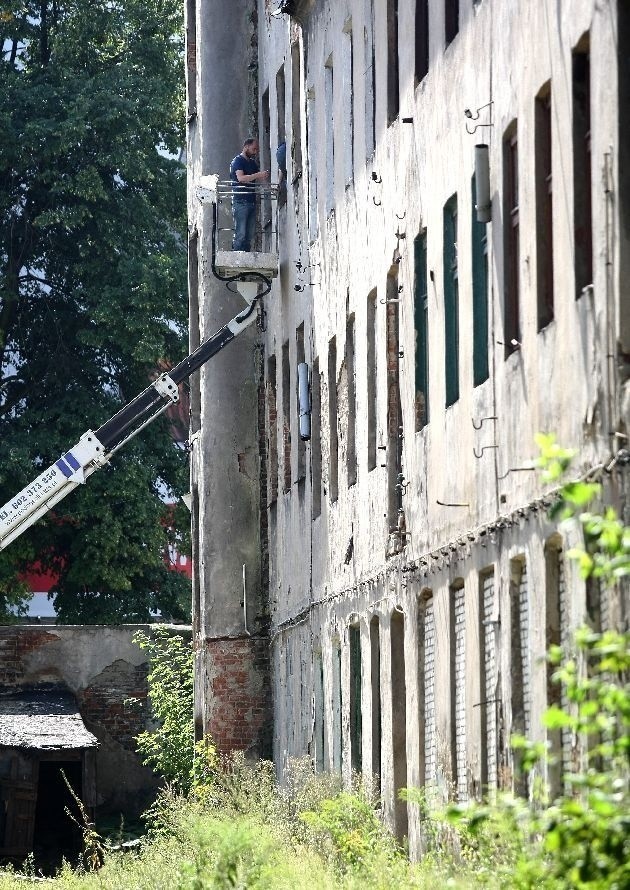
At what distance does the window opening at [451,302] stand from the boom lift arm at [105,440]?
510 inches

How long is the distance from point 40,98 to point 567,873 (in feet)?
116

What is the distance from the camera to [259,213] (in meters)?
29.9

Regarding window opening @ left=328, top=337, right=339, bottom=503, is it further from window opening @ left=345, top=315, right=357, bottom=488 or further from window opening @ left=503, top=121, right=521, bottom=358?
window opening @ left=503, top=121, right=521, bottom=358

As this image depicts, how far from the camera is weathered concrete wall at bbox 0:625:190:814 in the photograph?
35625mm

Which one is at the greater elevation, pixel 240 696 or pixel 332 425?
pixel 332 425

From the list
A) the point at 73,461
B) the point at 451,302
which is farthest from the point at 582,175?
the point at 73,461

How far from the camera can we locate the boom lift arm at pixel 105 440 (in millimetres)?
30594

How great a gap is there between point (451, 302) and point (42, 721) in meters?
17.4

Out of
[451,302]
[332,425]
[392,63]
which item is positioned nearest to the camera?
[451,302]

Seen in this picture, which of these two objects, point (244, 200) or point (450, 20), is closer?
point (450, 20)

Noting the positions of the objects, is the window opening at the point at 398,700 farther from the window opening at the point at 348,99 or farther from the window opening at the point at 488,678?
the window opening at the point at 348,99

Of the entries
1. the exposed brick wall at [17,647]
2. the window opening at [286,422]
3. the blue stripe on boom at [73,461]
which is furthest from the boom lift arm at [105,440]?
the exposed brick wall at [17,647]

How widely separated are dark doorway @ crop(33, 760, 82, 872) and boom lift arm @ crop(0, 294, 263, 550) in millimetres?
3692

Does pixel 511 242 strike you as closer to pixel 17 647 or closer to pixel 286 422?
pixel 286 422
